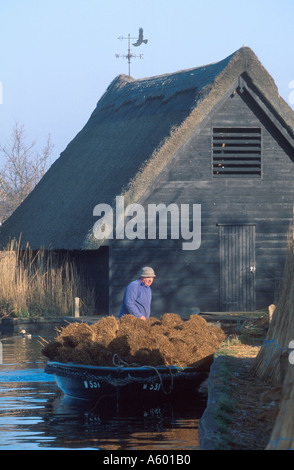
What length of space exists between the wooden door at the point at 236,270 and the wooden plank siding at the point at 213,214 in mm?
135

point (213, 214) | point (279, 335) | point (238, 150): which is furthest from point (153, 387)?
point (238, 150)

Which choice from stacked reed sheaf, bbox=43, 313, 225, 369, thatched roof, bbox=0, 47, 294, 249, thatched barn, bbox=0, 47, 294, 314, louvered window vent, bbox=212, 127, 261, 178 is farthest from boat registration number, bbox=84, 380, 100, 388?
louvered window vent, bbox=212, 127, 261, 178

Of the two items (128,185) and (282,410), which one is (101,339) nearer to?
(282,410)

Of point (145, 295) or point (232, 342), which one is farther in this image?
point (232, 342)

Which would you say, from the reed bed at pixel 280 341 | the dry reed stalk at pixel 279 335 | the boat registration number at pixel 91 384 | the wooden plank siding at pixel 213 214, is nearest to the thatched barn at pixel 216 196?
the wooden plank siding at pixel 213 214

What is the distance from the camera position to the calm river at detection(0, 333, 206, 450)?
10898 mm

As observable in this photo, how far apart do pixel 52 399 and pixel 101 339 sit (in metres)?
1.32

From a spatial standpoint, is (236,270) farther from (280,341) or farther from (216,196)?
(280,341)

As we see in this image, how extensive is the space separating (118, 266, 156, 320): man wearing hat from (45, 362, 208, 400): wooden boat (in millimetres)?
2236

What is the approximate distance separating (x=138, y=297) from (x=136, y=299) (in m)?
0.06

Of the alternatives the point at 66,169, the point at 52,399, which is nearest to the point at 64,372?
the point at 52,399

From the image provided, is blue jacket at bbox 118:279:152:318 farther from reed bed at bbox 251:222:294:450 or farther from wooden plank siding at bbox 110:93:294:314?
wooden plank siding at bbox 110:93:294:314

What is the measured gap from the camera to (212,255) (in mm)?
25141

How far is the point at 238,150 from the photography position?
25.6 m
